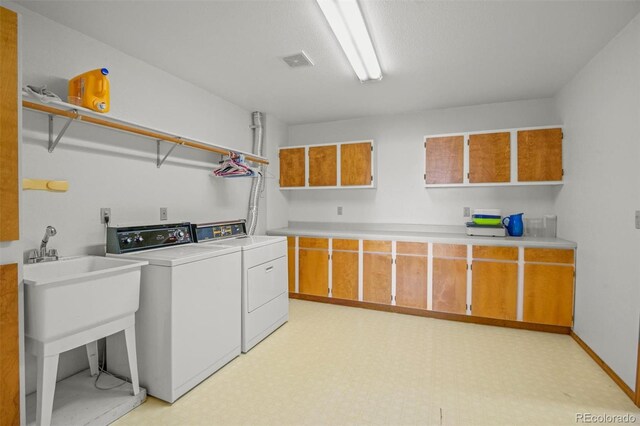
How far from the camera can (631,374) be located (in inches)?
81.9

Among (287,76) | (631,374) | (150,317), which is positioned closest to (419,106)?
(287,76)

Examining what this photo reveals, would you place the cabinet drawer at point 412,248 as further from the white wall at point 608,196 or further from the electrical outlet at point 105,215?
the electrical outlet at point 105,215

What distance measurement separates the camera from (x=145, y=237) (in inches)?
98.7

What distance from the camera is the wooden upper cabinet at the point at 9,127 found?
144 centimetres

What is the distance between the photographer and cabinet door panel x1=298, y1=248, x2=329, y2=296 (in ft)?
13.3

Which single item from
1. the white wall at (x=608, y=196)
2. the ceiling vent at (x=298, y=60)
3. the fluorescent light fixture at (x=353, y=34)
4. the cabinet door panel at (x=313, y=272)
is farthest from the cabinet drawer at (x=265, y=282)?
the white wall at (x=608, y=196)

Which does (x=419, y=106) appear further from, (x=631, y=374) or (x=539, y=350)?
(x=631, y=374)

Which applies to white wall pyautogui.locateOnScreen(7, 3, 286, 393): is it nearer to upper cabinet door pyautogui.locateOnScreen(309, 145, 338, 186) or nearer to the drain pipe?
the drain pipe

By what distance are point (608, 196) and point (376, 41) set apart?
2.18m

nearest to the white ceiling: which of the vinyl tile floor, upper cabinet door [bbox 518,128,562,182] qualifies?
upper cabinet door [bbox 518,128,562,182]

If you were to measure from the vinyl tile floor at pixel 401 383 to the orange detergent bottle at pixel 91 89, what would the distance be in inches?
79.4

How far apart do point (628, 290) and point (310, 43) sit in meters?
2.91

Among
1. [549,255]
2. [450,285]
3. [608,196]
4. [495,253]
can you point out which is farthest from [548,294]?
[608,196]

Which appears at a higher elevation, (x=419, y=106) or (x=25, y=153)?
(x=419, y=106)
